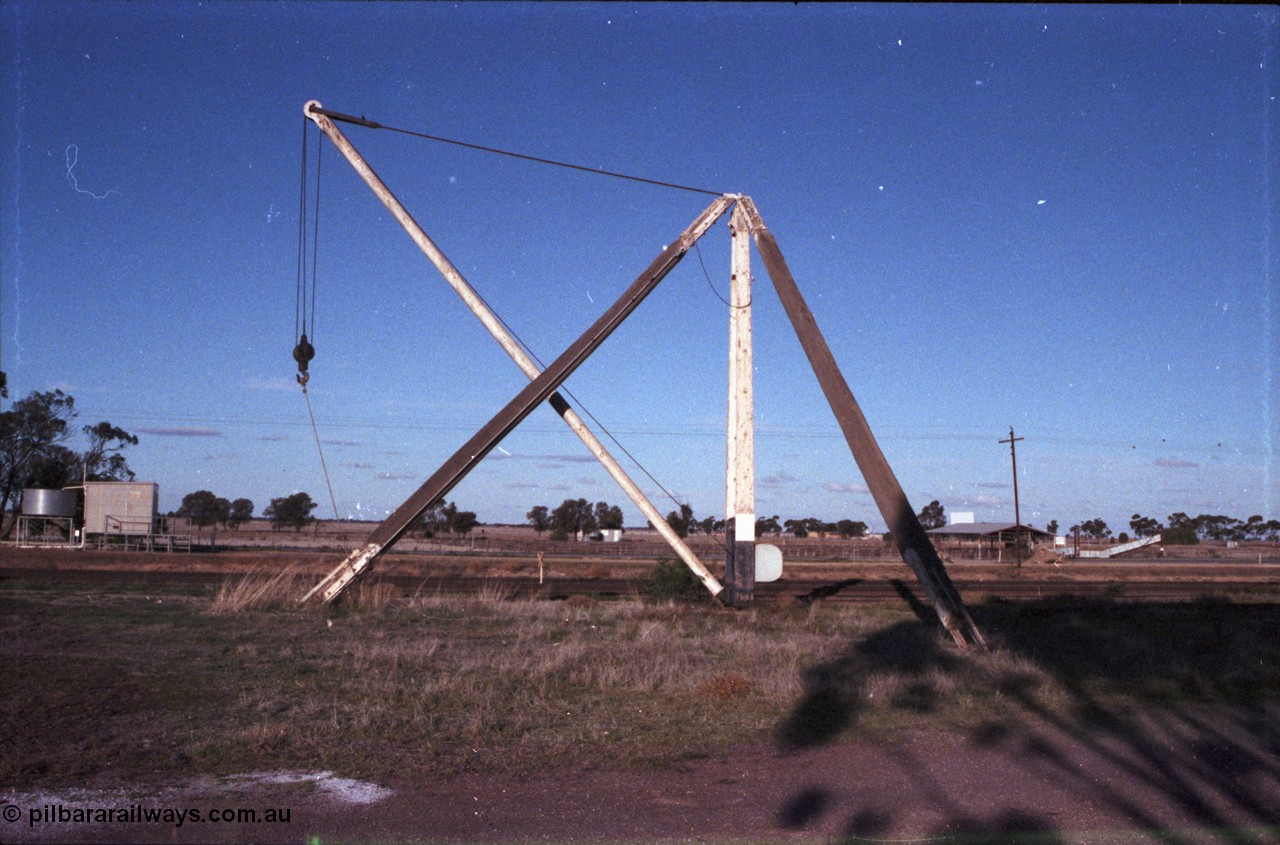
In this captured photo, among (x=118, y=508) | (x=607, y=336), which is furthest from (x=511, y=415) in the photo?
(x=118, y=508)

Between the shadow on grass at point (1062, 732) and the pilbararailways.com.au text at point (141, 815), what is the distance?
3002mm

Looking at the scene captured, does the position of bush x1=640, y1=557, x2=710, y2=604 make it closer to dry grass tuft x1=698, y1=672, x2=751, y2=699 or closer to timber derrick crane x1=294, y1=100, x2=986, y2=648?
timber derrick crane x1=294, y1=100, x2=986, y2=648

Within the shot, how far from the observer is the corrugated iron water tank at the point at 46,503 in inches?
1753

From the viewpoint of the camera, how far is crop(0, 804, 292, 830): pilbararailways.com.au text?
18.7 feet

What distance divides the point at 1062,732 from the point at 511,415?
407 inches

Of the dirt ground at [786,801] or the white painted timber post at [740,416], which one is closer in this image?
the dirt ground at [786,801]

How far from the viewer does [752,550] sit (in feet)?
57.7

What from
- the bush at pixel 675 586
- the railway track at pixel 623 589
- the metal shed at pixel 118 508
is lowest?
the railway track at pixel 623 589

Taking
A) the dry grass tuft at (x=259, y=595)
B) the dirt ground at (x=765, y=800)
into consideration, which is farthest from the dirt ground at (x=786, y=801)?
the dry grass tuft at (x=259, y=595)

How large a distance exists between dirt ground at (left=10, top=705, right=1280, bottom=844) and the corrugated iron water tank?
145 feet

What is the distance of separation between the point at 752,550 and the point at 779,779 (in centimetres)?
1058

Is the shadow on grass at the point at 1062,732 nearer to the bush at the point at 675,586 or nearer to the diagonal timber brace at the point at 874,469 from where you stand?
the diagonal timber brace at the point at 874,469

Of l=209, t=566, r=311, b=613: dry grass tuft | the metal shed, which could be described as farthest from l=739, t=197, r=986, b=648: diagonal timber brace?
the metal shed

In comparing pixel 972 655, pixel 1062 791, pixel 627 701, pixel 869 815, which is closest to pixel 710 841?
pixel 869 815
